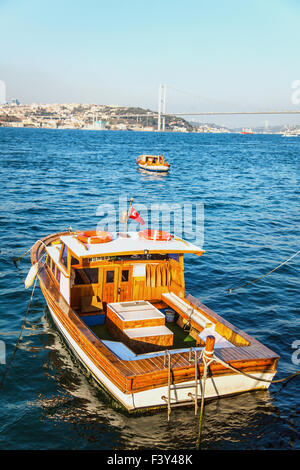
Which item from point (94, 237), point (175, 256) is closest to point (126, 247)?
point (94, 237)

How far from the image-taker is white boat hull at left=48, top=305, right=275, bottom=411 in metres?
8.51

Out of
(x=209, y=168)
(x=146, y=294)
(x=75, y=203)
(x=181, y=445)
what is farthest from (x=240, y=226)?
(x=209, y=168)

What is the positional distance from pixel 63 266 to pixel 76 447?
5.11 m

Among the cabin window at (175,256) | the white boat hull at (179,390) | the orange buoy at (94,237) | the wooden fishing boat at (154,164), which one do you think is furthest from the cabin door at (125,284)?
the wooden fishing boat at (154,164)

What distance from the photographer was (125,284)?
11.8 metres

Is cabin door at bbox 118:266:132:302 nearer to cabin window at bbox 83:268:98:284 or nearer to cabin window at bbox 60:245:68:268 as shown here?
cabin window at bbox 83:268:98:284

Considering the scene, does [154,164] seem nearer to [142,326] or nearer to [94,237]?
[94,237]

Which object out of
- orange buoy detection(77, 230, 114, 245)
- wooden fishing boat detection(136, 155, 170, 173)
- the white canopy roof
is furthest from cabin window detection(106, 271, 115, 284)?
wooden fishing boat detection(136, 155, 170, 173)

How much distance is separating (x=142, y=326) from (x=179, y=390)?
7.30 ft

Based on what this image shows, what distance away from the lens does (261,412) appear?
369 inches

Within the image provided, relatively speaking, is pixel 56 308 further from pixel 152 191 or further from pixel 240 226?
pixel 152 191

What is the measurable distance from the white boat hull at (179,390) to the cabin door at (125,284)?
7.62 ft
